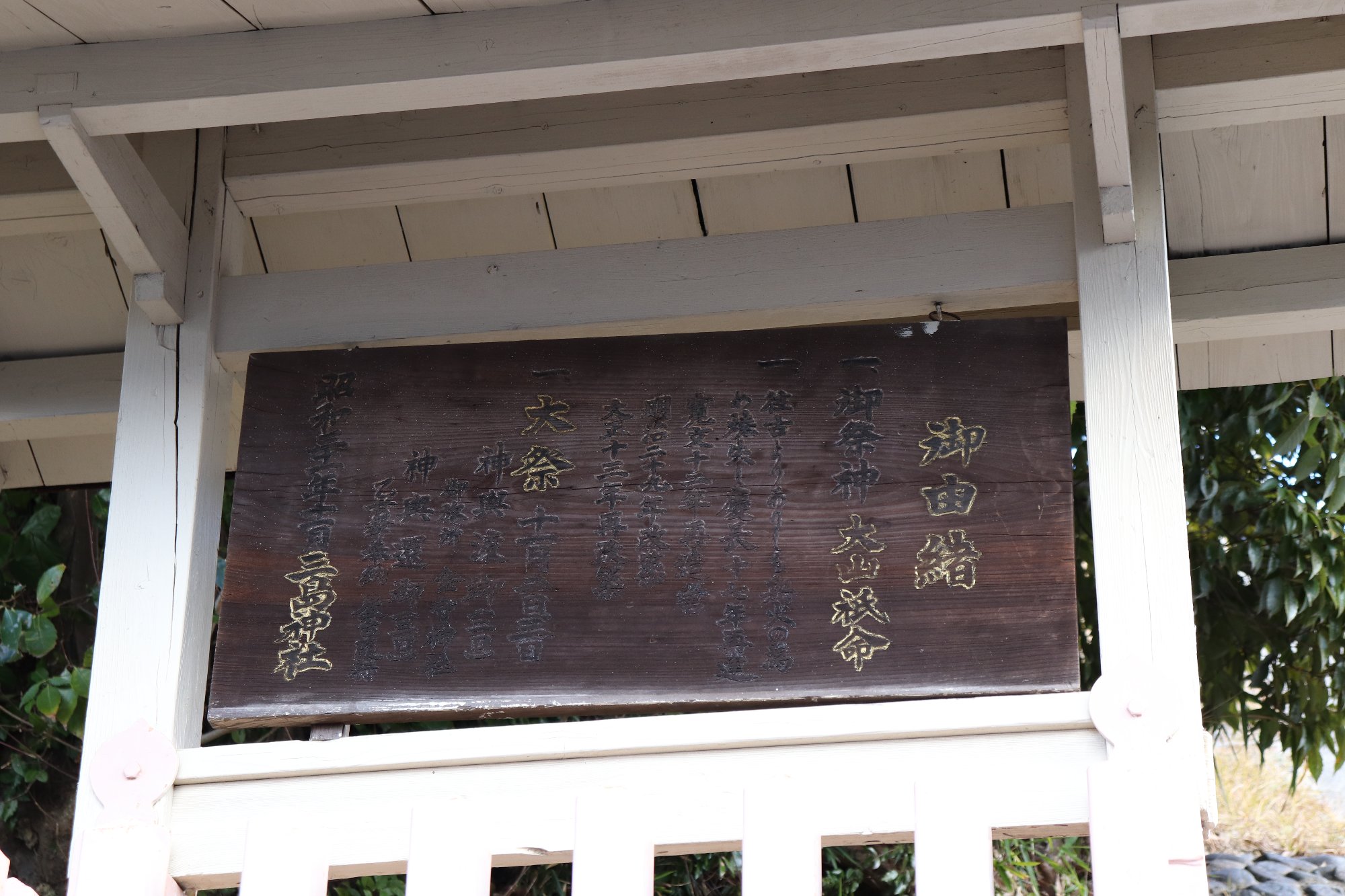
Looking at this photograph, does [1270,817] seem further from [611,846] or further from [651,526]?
[611,846]

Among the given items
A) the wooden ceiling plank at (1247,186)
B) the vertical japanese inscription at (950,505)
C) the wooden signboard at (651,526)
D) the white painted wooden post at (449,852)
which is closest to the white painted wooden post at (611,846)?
the white painted wooden post at (449,852)

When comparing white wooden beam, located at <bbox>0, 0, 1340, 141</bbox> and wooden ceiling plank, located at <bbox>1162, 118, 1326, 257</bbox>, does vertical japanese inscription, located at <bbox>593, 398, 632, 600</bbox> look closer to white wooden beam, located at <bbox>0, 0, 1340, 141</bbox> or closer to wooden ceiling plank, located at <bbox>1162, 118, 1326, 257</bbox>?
white wooden beam, located at <bbox>0, 0, 1340, 141</bbox>

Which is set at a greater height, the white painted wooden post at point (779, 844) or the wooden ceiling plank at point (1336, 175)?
the wooden ceiling plank at point (1336, 175)

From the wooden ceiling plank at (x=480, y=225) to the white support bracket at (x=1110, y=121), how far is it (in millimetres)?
1008

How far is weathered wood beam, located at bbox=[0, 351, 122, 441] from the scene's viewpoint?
240 centimetres

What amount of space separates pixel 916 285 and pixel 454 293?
2.21 ft

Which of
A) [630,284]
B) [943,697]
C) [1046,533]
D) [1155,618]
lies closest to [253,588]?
[630,284]

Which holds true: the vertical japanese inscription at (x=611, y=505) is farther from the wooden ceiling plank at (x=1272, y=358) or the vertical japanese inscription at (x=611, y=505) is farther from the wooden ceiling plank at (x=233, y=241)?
the wooden ceiling plank at (x=1272, y=358)

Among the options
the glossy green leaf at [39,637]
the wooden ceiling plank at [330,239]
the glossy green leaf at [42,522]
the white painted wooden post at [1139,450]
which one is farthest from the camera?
the glossy green leaf at [42,522]

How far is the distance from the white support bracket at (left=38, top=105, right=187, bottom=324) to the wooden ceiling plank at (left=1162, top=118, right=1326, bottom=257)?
5.20ft

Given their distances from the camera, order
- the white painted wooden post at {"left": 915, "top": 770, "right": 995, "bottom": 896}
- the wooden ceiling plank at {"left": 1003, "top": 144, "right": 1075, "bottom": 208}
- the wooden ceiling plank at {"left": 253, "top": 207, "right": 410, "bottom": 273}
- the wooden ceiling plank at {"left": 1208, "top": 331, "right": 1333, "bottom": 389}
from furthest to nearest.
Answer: the wooden ceiling plank at {"left": 1208, "top": 331, "right": 1333, "bottom": 389} < the wooden ceiling plank at {"left": 253, "top": 207, "right": 410, "bottom": 273} < the wooden ceiling plank at {"left": 1003, "top": 144, "right": 1075, "bottom": 208} < the white painted wooden post at {"left": 915, "top": 770, "right": 995, "bottom": 896}

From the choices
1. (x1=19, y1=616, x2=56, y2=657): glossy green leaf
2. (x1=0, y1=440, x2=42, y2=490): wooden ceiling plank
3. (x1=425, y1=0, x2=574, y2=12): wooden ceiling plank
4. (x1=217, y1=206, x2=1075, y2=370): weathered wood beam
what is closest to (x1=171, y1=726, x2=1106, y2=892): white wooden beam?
(x1=217, y1=206, x2=1075, y2=370): weathered wood beam

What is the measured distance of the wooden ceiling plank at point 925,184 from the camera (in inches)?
90.0

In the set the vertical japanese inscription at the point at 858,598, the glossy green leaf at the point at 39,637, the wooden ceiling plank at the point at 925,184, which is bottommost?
the vertical japanese inscription at the point at 858,598
